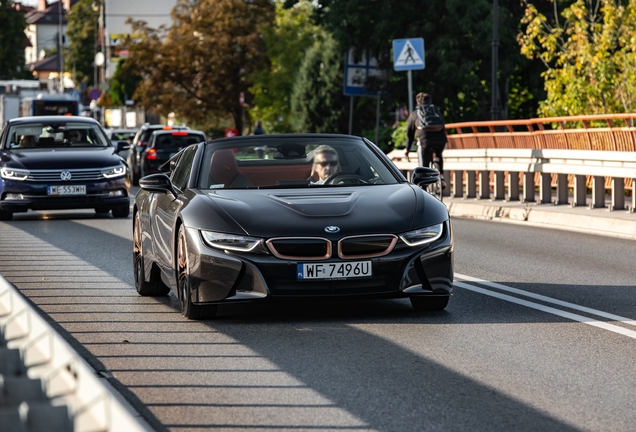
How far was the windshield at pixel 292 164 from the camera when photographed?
9969 mm

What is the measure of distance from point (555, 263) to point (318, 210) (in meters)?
5.05

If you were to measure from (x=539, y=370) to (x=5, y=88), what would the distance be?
6382 cm

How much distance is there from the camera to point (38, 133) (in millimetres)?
21828

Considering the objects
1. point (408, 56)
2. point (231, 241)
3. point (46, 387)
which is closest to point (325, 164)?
point (231, 241)

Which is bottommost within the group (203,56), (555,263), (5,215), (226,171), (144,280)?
(5,215)

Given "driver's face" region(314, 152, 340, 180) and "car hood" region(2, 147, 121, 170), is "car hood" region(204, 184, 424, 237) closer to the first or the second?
"driver's face" region(314, 152, 340, 180)

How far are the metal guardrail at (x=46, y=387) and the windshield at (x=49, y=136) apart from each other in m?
17.2

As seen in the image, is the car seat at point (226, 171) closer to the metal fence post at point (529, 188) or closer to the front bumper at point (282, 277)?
the front bumper at point (282, 277)

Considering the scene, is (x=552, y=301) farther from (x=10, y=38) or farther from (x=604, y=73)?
(x=10, y=38)

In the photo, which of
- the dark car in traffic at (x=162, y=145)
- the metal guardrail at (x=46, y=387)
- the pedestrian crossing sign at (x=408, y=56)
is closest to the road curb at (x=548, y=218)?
the pedestrian crossing sign at (x=408, y=56)

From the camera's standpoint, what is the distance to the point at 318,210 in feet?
29.5

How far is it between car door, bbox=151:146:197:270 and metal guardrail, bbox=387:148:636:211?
9292 mm

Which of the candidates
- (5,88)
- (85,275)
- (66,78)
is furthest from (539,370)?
(66,78)

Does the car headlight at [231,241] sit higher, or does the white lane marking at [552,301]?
the car headlight at [231,241]
